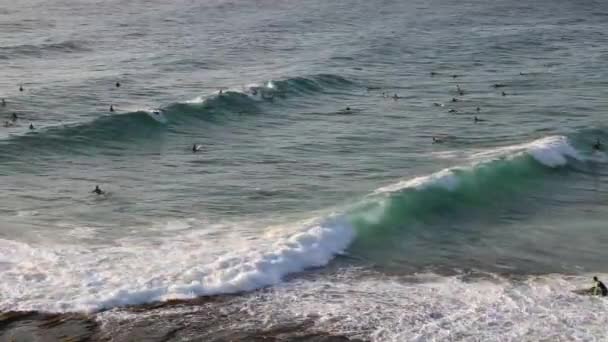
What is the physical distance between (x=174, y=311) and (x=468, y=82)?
4408 cm

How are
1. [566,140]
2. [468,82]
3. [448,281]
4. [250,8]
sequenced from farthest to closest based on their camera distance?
1. [250,8]
2. [468,82]
3. [566,140]
4. [448,281]

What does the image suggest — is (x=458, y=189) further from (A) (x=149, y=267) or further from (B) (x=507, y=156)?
(A) (x=149, y=267)

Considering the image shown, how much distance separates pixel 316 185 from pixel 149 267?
11.5m

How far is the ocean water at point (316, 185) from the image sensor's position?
78.1ft

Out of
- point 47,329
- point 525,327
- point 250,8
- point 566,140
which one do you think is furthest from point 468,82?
point 250,8

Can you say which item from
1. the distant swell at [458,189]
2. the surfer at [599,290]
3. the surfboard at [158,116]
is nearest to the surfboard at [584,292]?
the surfer at [599,290]

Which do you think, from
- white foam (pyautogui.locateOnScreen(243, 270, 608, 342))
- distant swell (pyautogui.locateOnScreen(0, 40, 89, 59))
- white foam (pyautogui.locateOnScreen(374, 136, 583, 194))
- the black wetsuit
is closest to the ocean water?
white foam (pyautogui.locateOnScreen(243, 270, 608, 342))

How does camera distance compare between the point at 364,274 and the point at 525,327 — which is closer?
the point at 525,327

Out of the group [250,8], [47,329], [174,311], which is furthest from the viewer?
[250,8]

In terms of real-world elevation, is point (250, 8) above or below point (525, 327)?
above

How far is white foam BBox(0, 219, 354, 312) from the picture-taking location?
918 inches

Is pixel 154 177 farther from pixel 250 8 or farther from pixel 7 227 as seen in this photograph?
pixel 250 8

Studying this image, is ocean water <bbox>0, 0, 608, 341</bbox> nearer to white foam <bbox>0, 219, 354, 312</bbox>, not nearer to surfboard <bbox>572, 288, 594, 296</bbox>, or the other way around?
white foam <bbox>0, 219, 354, 312</bbox>

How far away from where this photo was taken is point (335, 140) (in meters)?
44.1
